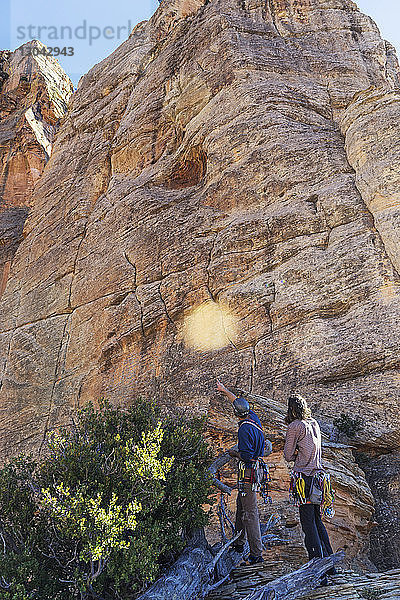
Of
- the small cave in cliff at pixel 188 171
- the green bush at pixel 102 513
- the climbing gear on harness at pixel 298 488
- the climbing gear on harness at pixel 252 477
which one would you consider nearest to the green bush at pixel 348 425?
the green bush at pixel 102 513

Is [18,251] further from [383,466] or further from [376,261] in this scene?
[383,466]

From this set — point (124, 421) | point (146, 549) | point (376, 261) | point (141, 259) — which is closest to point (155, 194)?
point (141, 259)

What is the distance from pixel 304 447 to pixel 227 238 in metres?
10.7

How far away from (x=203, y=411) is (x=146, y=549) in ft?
22.1

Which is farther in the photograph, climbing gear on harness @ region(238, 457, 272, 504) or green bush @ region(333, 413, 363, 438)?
green bush @ region(333, 413, 363, 438)

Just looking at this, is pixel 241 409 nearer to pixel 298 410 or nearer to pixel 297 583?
pixel 298 410

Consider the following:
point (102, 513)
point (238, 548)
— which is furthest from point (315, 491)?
point (102, 513)

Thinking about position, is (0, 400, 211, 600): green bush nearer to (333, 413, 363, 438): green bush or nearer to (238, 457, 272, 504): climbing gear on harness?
(238, 457, 272, 504): climbing gear on harness

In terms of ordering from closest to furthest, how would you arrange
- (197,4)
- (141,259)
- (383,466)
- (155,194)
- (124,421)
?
(124,421), (383,466), (141,259), (155,194), (197,4)

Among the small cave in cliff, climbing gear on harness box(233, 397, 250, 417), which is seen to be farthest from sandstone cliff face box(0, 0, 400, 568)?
climbing gear on harness box(233, 397, 250, 417)

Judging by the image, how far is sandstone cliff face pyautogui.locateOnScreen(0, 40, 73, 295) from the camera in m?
30.9

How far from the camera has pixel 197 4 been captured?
31.2 meters

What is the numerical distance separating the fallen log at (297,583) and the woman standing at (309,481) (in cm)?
21

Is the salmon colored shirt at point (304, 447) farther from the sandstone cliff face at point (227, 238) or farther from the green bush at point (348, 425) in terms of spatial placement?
the green bush at point (348, 425)
